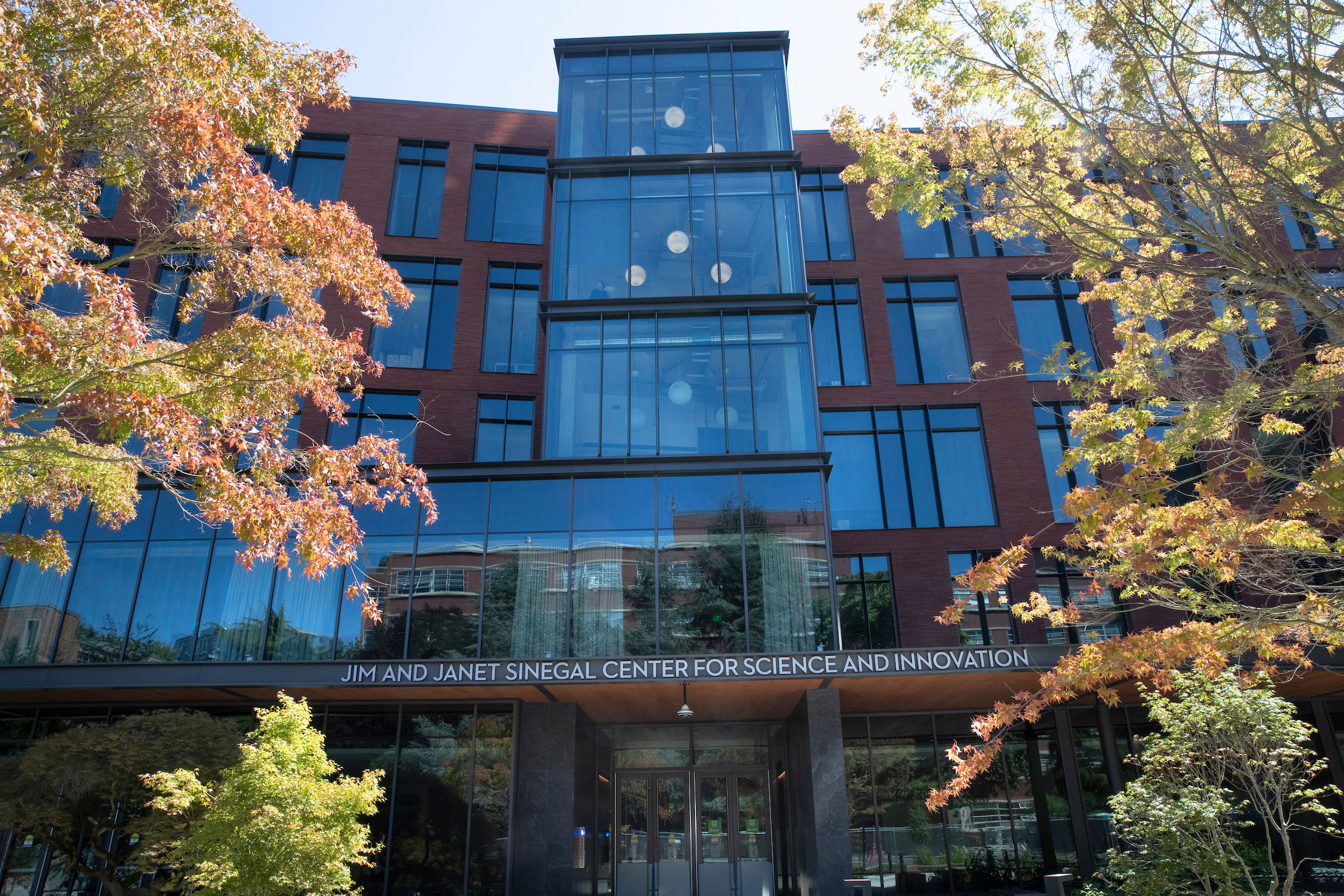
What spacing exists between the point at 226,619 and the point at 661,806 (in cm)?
1050

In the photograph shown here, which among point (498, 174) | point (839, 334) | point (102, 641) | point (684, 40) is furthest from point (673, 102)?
point (102, 641)

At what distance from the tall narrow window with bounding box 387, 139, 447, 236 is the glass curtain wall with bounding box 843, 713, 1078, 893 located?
1807 centimetres

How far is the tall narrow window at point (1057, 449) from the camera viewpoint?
77.8 ft

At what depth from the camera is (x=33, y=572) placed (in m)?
18.8

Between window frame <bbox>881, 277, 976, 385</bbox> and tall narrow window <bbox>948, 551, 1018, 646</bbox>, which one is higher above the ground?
window frame <bbox>881, 277, 976, 385</bbox>

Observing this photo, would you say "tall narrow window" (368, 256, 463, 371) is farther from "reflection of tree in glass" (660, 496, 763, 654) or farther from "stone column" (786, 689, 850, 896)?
"stone column" (786, 689, 850, 896)

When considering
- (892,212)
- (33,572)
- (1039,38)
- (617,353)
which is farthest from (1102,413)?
(33,572)

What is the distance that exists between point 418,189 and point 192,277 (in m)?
17.5

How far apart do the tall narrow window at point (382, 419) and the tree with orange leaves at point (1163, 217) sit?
15459 mm

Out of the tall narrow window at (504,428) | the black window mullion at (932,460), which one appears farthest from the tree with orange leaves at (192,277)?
the black window mullion at (932,460)

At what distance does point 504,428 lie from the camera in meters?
24.5

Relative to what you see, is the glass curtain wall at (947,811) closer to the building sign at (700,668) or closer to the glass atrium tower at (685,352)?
the building sign at (700,668)

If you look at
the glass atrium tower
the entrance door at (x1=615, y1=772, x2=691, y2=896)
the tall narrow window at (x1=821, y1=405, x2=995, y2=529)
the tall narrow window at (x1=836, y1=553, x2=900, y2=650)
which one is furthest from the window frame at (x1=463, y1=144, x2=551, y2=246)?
the entrance door at (x1=615, y1=772, x2=691, y2=896)

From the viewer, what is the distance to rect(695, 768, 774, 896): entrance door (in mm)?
20359
